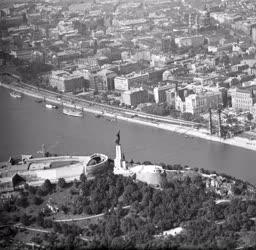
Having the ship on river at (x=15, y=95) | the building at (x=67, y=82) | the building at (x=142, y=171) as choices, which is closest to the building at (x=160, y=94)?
the building at (x=67, y=82)

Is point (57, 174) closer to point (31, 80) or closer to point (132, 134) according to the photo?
point (132, 134)

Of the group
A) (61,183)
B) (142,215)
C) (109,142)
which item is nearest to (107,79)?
(109,142)

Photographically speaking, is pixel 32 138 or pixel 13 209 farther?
pixel 32 138

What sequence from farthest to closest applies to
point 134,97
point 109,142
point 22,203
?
point 134,97
point 109,142
point 22,203

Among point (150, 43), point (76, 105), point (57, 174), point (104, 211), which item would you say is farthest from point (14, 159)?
point (150, 43)

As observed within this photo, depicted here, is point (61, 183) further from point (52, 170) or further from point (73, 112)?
point (73, 112)
